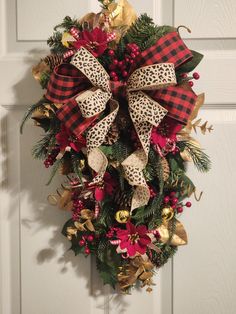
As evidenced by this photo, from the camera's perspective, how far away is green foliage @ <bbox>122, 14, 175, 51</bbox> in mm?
630

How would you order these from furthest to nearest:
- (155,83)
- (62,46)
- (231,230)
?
(231,230) → (62,46) → (155,83)

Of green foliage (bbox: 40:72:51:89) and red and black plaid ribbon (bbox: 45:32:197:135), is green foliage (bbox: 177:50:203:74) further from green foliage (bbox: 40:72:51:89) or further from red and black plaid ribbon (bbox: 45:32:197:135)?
green foliage (bbox: 40:72:51:89)

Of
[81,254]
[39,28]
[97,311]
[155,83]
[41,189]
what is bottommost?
[97,311]

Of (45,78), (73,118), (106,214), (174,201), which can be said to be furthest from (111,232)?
(45,78)

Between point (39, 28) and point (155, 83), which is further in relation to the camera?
point (39, 28)

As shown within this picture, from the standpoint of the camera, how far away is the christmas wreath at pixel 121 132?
1.99 feet

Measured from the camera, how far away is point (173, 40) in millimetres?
608

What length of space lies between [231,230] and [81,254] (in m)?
0.38

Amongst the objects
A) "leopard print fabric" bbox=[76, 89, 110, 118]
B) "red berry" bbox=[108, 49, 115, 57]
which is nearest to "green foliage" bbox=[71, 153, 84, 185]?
"leopard print fabric" bbox=[76, 89, 110, 118]

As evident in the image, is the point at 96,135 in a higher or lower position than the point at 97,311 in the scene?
higher

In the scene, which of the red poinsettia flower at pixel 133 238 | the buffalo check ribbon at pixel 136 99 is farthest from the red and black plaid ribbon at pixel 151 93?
the red poinsettia flower at pixel 133 238

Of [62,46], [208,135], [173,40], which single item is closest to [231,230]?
[208,135]

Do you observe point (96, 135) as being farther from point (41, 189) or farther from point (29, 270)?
point (29, 270)

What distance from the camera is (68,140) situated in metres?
0.66
